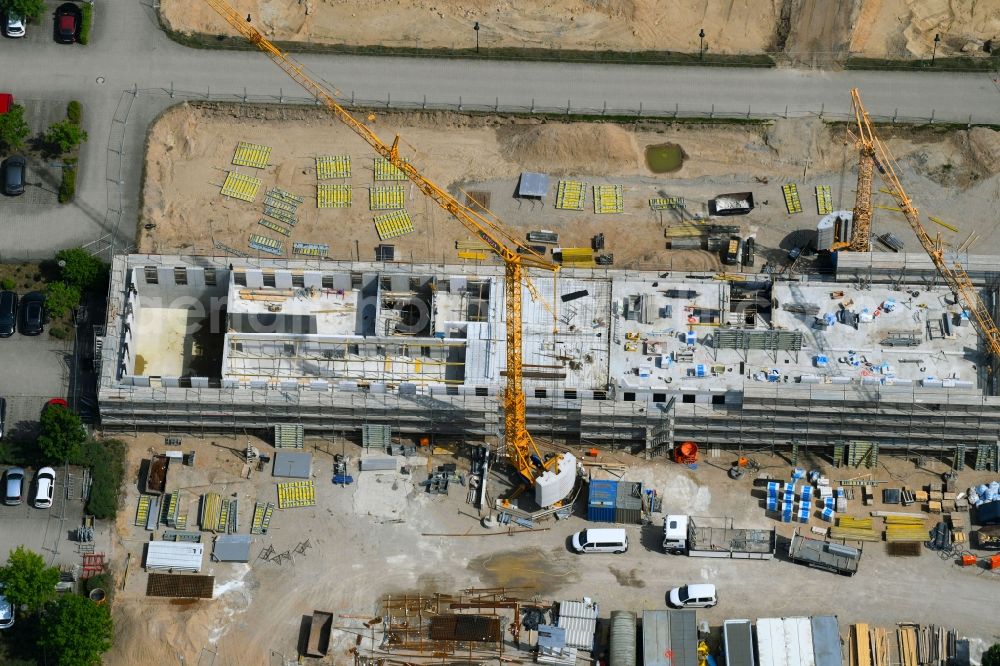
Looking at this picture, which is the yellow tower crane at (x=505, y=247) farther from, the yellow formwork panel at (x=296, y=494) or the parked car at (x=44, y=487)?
the parked car at (x=44, y=487)

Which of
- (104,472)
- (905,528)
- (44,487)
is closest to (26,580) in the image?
(44,487)

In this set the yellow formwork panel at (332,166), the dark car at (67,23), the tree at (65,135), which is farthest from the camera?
the dark car at (67,23)

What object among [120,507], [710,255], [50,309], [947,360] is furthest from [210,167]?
[947,360]

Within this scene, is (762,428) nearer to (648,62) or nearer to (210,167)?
(648,62)

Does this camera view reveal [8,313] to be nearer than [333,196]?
Yes

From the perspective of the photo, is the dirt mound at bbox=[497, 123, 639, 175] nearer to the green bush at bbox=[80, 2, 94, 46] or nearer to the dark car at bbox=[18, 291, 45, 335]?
Answer: the green bush at bbox=[80, 2, 94, 46]

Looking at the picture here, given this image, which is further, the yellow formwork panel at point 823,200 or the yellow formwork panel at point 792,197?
the yellow formwork panel at point 792,197

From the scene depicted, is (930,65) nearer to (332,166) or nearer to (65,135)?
(332,166)

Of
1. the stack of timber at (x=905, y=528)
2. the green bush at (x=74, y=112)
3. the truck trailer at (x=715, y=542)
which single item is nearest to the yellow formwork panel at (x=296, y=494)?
the truck trailer at (x=715, y=542)
